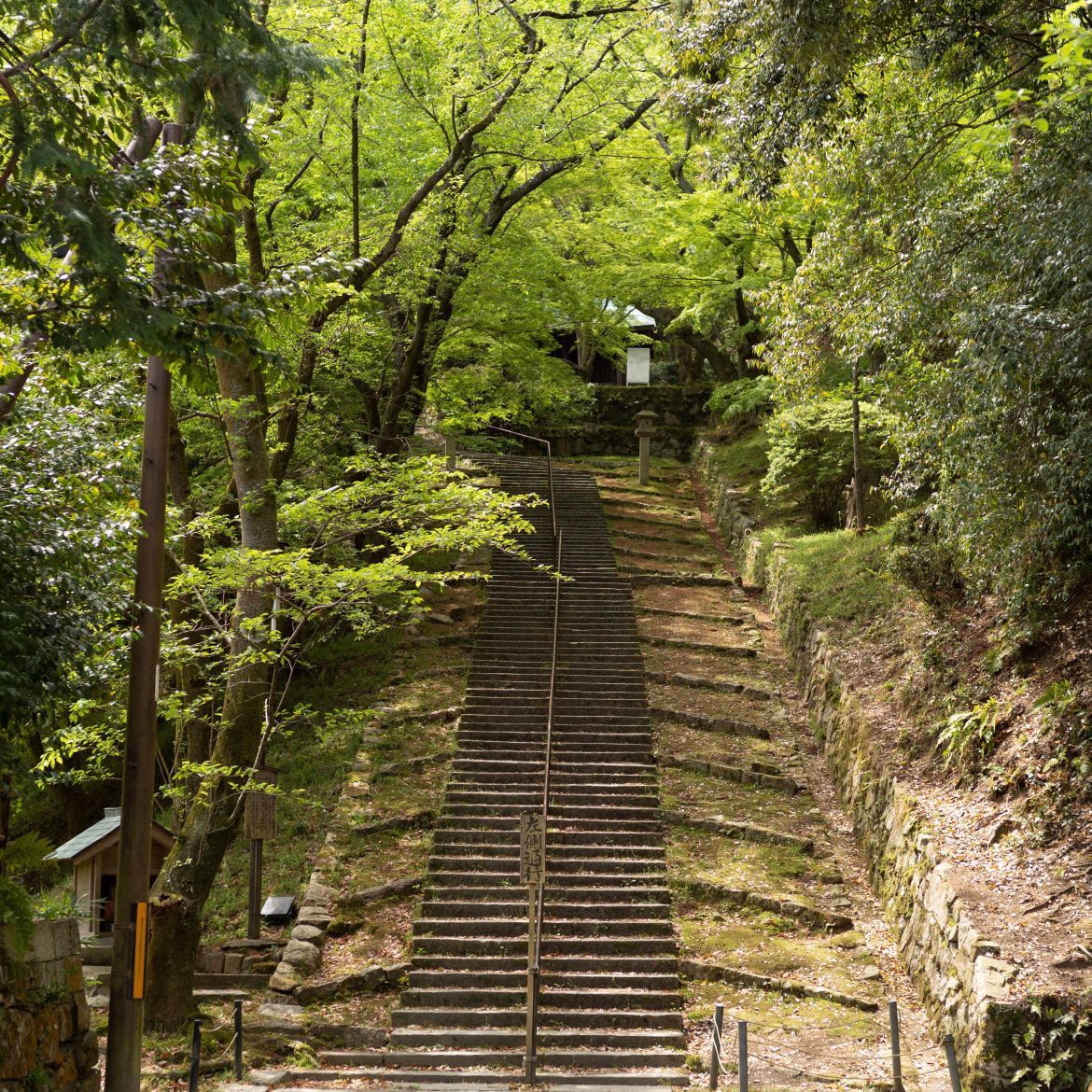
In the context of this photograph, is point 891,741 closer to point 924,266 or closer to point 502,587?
point 924,266

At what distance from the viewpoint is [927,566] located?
47.2 ft

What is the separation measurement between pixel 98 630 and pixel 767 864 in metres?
8.71

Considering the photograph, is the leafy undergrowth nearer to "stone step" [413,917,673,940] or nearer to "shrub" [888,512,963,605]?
"stone step" [413,917,673,940]

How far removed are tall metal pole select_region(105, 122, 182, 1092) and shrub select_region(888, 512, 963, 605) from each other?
370 inches

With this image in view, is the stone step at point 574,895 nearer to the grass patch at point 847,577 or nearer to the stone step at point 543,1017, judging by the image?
the stone step at point 543,1017

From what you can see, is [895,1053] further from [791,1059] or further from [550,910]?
[550,910]

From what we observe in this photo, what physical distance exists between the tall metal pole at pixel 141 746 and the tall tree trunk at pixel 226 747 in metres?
2.39

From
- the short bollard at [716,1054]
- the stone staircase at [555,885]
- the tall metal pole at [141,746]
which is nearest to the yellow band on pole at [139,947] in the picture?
the tall metal pole at [141,746]

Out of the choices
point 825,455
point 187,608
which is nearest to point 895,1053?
point 187,608

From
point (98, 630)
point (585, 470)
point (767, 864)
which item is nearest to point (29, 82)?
point (98, 630)

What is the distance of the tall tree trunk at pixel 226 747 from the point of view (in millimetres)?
10352

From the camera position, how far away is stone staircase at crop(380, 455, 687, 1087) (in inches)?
412

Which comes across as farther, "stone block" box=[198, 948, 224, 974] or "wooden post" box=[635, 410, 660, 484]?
"wooden post" box=[635, 410, 660, 484]

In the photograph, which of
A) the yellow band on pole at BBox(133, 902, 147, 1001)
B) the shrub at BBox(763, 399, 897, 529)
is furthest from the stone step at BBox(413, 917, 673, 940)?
the shrub at BBox(763, 399, 897, 529)
